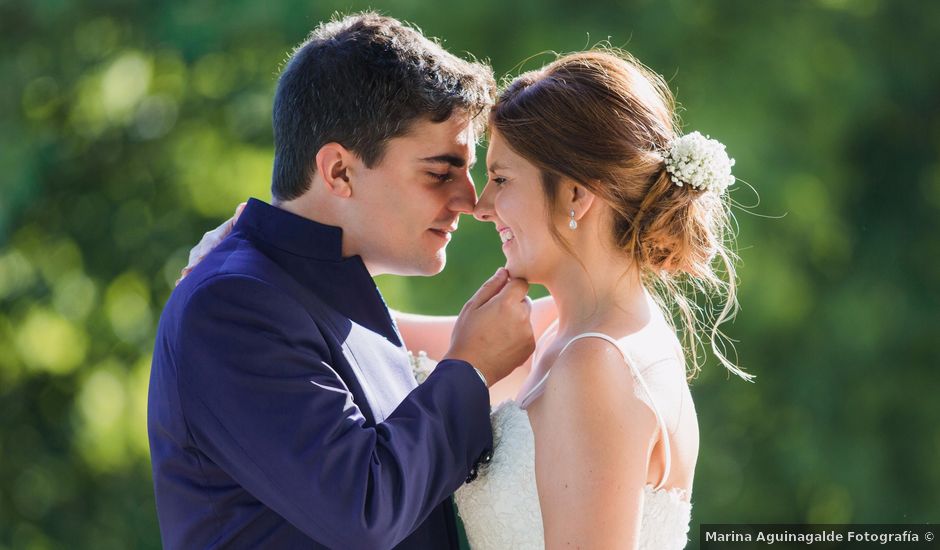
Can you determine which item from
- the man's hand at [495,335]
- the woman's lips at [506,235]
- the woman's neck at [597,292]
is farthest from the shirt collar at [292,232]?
the woman's neck at [597,292]

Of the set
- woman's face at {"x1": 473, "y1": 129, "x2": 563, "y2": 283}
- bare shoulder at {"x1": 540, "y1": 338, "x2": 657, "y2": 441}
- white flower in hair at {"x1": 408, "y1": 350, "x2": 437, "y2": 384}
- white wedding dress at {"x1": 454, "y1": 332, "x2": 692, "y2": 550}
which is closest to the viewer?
bare shoulder at {"x1": 540, "y1": 338, "x2": 657, "y2": 441}

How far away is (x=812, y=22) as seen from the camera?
6.84 metres

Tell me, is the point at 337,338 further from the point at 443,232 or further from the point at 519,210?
the point at 519,210

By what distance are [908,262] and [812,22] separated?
1570mm

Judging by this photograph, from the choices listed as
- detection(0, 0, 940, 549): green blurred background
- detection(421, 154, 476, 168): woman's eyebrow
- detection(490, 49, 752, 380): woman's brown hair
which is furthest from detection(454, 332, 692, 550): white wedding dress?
detection(0, 0, 940, 549): green blurred background

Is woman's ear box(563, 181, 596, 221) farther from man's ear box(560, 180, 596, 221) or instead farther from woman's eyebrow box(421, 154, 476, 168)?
woman's eyebrow box(421, 154, 476, 168)

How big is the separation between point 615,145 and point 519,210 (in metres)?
0.34

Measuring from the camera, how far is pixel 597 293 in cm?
338

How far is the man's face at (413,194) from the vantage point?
3.28 meters

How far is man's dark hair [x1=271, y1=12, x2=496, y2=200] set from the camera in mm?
3223

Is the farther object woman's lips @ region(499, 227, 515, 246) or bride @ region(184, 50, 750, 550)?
woman's lips @ region(499, 227, 515, 246)

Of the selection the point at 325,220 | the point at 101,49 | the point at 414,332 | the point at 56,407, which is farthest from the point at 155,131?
the point at 325,220

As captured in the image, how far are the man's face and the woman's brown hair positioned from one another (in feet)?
0.57

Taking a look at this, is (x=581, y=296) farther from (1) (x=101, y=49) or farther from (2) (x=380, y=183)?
(1) (x=101, y=49)
